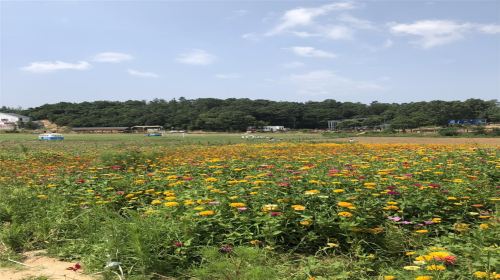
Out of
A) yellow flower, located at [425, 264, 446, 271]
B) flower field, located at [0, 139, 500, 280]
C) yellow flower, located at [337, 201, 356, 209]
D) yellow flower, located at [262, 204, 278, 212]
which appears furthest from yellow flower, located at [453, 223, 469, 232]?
yellow flower, located at [262, 204, 278, 212]

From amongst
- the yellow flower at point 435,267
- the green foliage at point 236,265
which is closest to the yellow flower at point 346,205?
the green foliage at point 236,265

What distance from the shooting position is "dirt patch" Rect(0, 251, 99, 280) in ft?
12.5

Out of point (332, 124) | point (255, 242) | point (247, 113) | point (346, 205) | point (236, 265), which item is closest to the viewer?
point (236, 265)

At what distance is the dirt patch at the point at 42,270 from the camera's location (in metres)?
3.81

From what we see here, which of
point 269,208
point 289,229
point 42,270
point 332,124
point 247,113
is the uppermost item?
point 247,113

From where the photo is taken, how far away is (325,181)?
5.32 m

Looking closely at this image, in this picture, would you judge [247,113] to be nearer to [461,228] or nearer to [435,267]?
[461,228]

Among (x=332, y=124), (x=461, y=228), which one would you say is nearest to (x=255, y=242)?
(x=461, y=228)

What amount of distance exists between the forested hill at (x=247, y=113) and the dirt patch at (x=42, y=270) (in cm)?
11625

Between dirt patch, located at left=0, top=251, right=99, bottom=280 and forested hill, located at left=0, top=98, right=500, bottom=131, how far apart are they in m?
116

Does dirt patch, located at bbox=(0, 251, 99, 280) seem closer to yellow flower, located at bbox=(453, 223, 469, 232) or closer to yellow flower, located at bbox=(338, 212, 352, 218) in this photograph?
yellow flower, located at bbox=(338, 212, 352, 218)

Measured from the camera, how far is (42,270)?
4023 mm

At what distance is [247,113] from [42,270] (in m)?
155

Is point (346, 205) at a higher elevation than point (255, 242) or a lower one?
higher
